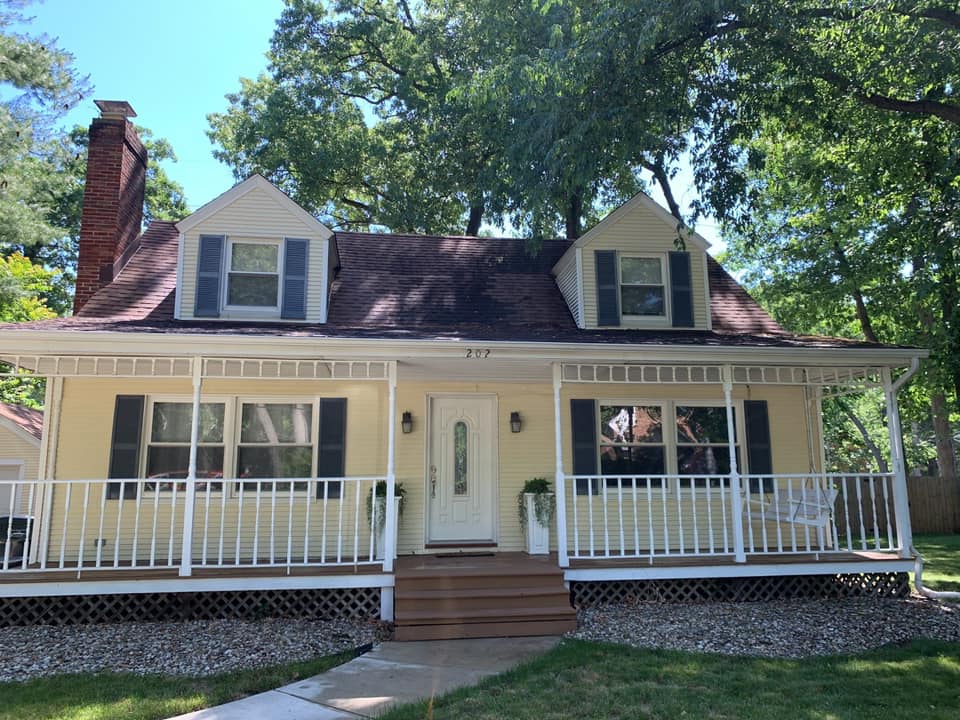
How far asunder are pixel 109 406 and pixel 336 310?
3355 mm

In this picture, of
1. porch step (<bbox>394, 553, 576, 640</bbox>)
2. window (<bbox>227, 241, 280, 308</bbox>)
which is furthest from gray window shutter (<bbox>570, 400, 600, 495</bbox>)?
window (<bbox>227, 241, 280, 308</bbox>)

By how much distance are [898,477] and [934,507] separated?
1050 centimetres

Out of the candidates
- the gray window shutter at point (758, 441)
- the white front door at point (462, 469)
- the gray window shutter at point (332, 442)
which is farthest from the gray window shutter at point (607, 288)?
the gray window shutter at point (332, 442)

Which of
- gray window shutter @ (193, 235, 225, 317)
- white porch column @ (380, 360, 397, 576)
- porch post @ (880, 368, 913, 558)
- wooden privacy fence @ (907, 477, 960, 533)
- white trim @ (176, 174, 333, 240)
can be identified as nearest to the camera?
white porch column @ (380, 360, 397, 576)

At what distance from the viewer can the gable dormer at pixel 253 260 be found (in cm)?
902

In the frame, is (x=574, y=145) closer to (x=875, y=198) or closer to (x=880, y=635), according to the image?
(x=880, y=635)

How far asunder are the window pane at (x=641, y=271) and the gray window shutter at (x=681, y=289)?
0.23 metres

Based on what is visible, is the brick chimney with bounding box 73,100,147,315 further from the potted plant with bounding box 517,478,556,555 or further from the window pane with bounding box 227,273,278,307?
the potted plant with bounding box 517,478,556,555

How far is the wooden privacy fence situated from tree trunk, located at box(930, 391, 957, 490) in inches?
109

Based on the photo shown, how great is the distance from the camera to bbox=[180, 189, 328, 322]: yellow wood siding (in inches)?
361

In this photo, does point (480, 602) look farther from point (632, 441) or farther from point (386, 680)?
point (632, 441)

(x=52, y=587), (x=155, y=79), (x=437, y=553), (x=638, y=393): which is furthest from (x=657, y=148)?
(x=155, y=79)

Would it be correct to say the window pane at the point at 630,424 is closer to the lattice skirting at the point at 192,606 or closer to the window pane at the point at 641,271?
the window pane at the point at 641,271

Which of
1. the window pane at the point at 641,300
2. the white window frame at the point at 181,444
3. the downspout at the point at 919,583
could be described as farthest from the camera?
the window pane at the point at 641,300
